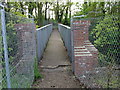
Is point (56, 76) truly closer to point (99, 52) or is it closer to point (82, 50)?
point (82, 50)

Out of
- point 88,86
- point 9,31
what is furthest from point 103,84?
point 9,31

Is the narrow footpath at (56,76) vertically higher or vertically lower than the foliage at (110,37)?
lower

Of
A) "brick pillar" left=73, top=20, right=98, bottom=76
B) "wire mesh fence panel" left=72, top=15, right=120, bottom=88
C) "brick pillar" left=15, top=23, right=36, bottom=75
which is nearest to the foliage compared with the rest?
"wire mesh fence panel" left=72, top=15, right=120, bottom=88

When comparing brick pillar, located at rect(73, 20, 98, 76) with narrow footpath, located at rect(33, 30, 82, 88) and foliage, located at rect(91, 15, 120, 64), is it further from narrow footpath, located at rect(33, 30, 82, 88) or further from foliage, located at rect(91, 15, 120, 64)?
foliage, located at rect(91, 15, 120, 64)

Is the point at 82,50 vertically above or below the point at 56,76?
above

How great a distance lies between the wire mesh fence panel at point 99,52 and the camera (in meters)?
2.35

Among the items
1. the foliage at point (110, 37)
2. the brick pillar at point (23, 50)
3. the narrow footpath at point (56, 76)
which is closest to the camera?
the foliage at point (110, 37)

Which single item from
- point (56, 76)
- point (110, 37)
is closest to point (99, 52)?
point (110, 37)

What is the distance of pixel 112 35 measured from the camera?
2.33 metres

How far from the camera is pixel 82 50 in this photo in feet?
13.4

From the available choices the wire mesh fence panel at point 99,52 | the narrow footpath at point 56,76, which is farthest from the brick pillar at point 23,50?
the wire mesh fence panel at point 99,52

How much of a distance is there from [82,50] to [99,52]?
1056 millimetres

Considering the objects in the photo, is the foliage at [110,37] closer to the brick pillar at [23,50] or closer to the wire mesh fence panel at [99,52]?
the wire mesh fence panel at [99,52]

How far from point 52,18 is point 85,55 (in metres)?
36.3
